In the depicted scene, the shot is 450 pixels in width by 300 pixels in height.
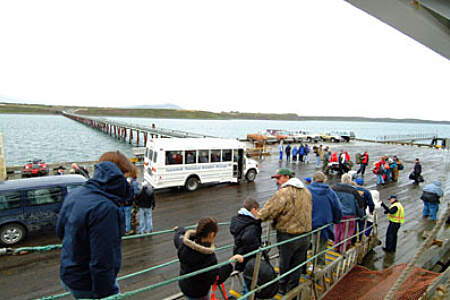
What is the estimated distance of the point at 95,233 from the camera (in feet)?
7.10

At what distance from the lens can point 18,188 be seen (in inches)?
280

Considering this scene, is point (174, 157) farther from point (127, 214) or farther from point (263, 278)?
point (263, 278)

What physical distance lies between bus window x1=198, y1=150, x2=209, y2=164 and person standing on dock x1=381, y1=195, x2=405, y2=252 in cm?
828

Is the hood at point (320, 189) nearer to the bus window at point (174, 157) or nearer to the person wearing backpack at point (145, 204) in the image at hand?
the person wearing backpack at point (145, 204)

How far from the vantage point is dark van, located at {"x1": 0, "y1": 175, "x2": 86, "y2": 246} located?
22.8ft

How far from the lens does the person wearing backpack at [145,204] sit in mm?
7637

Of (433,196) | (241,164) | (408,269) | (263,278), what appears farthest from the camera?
(241,164)

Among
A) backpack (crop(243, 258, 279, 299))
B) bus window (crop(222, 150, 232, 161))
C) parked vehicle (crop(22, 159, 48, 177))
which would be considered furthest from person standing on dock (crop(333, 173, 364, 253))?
parked vehicle (crop(22, 159, 48, 177))

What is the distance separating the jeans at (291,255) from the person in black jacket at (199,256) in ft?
4.19

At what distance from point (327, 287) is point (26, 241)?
8.13m

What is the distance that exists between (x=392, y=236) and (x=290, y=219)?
533cm

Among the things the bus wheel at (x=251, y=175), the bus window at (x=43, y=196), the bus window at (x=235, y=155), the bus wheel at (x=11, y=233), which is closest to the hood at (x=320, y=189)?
the bus window at (x=43, y=196)

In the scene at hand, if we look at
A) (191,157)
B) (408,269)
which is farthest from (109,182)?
(191,157)

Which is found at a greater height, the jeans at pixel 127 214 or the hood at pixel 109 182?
the hood at pixel 109 182
